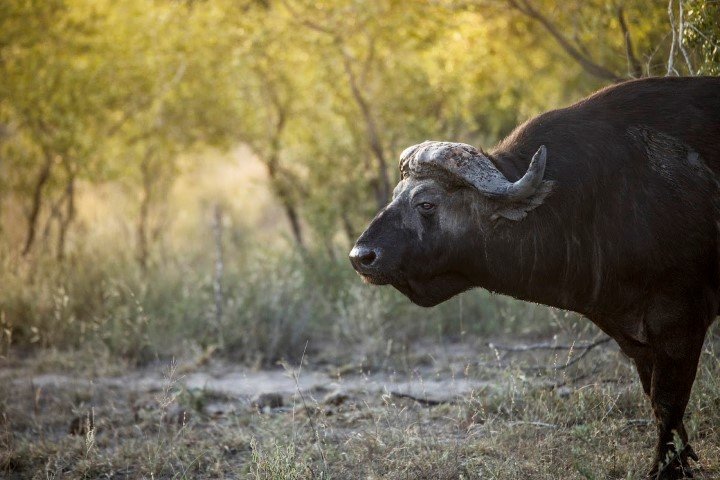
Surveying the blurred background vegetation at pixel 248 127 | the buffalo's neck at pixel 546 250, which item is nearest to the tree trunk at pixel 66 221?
the blurred background vegetation at pixel 248 127

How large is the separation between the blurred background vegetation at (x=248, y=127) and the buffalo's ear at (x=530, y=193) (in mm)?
3569

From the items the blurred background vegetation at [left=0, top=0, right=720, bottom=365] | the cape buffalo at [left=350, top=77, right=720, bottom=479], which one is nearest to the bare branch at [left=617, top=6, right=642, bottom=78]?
the blurred background vegetation at [left=0, top=0, right=720, bottom=365]

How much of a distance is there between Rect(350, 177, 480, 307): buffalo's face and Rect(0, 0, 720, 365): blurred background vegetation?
3338 millimetres

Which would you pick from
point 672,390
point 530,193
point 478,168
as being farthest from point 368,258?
point 672,390

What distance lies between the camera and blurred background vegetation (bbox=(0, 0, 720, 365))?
7.93 meters

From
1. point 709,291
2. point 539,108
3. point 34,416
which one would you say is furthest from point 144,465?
point 539,108

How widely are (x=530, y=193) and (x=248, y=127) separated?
7014 mm

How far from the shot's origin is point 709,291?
13.1ft

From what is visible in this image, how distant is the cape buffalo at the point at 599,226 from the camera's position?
395cm

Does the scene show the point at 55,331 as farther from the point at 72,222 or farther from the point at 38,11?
the point at 38,11

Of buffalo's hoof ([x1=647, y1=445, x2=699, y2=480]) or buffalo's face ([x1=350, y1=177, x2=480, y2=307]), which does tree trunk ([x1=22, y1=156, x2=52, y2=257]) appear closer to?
buffalo's face ([x1=350, y1=177, x2=480, y2=307])

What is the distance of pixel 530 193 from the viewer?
3.88 m

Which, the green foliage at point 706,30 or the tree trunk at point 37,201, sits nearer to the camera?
the green foliage at point 706,30

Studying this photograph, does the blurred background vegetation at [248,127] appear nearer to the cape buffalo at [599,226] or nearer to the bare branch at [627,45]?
the bare branch at [627,45]
